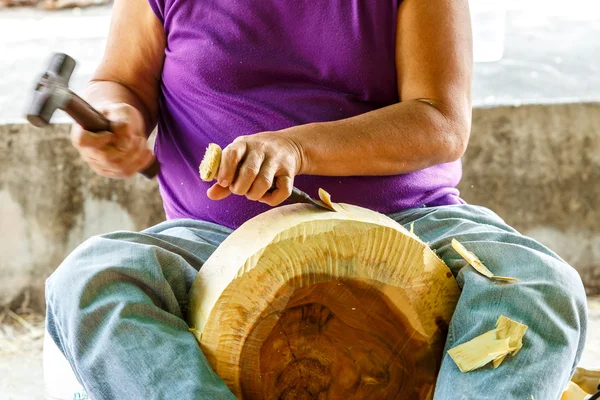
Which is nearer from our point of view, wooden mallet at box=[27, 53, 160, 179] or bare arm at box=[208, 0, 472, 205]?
wooden mallet at box=[27, 53, 160, 179]

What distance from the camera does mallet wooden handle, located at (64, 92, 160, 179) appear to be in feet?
4.54

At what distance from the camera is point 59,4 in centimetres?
408

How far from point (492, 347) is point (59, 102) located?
2.50ft

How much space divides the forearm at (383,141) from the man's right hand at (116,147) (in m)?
0.28

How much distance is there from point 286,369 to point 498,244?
0.44m

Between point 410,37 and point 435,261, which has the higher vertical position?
point 410,37

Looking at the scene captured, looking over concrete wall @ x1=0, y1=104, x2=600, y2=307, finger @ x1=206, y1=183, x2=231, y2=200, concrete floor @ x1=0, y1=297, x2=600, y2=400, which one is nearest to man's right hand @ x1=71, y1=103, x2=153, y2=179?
finger @ x1=206, y1=183, x2=231, y2=200

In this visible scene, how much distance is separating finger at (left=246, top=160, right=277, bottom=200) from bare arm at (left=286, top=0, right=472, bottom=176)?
150 mm

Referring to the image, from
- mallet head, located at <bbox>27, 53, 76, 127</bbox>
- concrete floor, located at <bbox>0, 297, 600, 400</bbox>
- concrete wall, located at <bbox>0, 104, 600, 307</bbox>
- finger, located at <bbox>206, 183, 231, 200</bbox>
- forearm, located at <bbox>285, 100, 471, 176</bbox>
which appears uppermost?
mallet head, located at <bbox>27, 53, 76, 127</bbox>

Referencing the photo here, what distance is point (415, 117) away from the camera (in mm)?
1669

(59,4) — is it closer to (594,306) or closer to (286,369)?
(594,306)

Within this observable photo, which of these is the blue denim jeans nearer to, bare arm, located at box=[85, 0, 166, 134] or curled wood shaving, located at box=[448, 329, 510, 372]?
curled wood shaving, located at box=[448, 329, 510, 372]

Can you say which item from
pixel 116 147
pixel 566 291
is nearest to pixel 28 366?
pixel 116 147

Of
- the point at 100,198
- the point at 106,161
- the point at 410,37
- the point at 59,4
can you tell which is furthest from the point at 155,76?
the point at 59,4
